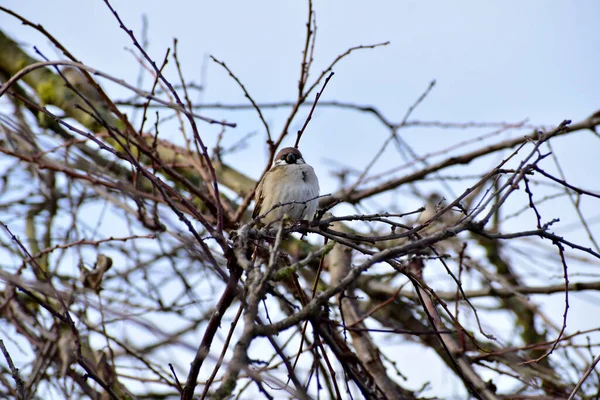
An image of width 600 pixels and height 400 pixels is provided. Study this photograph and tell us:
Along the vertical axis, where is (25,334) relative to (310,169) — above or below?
below

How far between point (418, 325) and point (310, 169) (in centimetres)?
145

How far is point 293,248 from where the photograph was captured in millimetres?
5379

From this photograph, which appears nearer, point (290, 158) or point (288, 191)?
point (288, 191)

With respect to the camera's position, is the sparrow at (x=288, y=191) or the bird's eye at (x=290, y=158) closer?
the sparrow at (x=288, y=191)

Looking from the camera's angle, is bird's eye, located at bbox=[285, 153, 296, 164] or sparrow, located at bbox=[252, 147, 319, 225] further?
bird's eye, located at bbox=[285, 153, 296, 164]

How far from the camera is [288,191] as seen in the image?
437cm

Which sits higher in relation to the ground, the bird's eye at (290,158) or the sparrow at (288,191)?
the bird's eye at (290,158)

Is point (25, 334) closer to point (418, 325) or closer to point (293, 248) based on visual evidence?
point (293, 248)

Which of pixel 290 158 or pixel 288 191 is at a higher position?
pixel 290 158

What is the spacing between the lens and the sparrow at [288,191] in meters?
4.33

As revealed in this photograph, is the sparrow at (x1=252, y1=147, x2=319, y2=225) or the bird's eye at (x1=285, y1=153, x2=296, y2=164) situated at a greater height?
the bird's eye at (x1=285, y1=153, x2=296, y2=164)

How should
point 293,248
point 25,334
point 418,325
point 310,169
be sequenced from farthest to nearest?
1. point 293,248
2. point 418,325
3. point 310,169
4. point 25,334

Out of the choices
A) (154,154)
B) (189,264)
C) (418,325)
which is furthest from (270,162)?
(189,264)

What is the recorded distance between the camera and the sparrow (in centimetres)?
433
